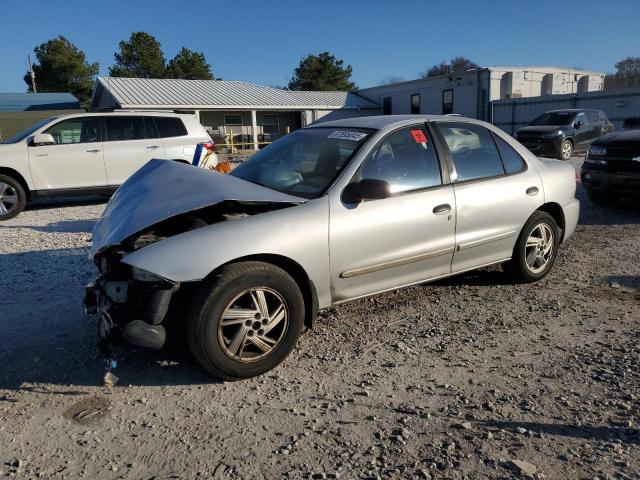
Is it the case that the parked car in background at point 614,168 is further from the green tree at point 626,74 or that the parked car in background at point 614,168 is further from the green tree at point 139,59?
the green tree at point 626,74

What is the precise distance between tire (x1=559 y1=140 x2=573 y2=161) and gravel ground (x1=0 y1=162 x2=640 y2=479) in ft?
46.3

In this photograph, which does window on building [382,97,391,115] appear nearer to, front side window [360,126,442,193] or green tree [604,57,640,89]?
front side window [360,126,442,193]

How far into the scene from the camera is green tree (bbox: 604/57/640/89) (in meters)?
72.4

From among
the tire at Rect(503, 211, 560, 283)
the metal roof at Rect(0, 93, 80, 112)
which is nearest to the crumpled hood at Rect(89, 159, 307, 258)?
the tire at Rect(503, 211, 560, 283)

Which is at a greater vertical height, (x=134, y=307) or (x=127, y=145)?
(x=127, y=145)

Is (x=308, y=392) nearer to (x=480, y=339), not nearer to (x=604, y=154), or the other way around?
(x=480, y=339)

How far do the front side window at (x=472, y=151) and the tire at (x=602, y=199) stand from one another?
4.86 m

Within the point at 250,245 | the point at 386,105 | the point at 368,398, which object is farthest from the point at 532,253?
the point at 386,105

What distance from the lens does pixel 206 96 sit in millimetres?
30594

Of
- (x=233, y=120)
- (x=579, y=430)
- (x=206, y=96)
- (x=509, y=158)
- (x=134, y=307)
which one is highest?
(x=206, y=96)

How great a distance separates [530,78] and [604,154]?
2634 cm

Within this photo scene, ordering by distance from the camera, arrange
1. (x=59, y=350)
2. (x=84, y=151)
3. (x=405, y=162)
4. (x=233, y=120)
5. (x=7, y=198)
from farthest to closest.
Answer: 1. (x=233, y=120)
2. (x=84, y=151)
3. (x=7, y=198)
4. (x=405, y=162)
5. (x=59, y=350)

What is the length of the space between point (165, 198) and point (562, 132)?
56.2ft

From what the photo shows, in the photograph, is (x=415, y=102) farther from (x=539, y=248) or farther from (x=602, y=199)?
(x=539, y=248)
